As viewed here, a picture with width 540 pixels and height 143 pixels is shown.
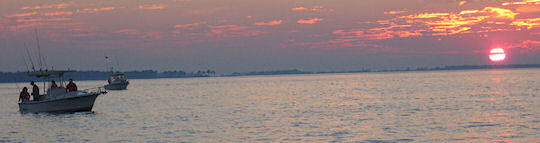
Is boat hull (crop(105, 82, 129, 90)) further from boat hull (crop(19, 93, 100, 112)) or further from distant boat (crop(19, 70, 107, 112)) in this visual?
distant boat (crop(19, 70, 107, 112))

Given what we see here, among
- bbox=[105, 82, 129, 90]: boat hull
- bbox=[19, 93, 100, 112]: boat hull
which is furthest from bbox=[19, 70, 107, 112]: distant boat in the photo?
bbox=[105, 82, 129, 90]: boat hull

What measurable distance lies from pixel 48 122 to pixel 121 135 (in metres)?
10.0

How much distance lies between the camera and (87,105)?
4656cm

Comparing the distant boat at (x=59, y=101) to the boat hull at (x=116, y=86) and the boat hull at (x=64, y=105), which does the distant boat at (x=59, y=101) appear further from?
the boat hull at (x=116, y=86)

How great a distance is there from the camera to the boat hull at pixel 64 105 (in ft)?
147

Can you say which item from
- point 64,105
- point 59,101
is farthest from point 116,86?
point 59,101

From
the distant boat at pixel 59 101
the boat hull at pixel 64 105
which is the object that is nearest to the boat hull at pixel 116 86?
the boat hull at pixel 64 105

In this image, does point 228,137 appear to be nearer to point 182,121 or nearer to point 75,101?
point 182,121

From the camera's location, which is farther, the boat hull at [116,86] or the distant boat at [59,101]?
the boat hull at [116,86]

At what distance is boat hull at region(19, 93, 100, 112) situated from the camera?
147ft

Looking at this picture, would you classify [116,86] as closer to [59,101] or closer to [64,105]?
[64,105]

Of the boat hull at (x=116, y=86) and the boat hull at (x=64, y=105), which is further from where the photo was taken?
the boat hull at (x=116, y=86)

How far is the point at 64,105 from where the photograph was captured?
45.0m

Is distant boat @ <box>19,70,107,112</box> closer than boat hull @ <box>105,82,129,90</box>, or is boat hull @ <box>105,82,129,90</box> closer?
distant boat @ <box>19,70,107,112</box>
